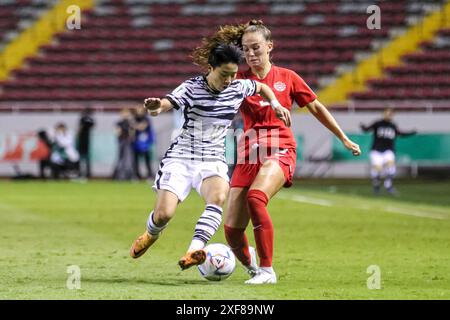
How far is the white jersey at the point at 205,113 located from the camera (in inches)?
382

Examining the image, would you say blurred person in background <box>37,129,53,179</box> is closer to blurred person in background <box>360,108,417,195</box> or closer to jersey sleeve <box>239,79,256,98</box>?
blurred person in background <box>360,108,417,195</box>

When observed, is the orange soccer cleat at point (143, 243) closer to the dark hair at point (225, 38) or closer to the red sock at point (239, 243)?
the red sock at point (239, 243)

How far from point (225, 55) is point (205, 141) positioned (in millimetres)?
758

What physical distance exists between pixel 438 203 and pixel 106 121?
1375cm

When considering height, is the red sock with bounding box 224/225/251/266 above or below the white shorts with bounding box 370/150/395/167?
above

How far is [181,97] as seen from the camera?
9.66 m

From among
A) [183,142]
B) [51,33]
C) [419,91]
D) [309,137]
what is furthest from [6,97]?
[183,142]

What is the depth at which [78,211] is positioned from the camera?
64.3 ft

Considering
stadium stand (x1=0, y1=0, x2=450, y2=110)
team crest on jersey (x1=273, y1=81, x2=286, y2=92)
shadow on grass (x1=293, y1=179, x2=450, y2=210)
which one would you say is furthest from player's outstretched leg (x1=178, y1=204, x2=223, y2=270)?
stadium stand (x1=0, y1=0, x2=450, y2=110)

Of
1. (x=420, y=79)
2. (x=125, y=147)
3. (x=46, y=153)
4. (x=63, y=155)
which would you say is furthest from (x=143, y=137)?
(x=420, y=79)

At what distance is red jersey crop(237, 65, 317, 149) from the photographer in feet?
32.9

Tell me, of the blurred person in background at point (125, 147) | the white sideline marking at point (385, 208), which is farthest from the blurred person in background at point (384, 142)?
the blurred person in background at point (125, 147)

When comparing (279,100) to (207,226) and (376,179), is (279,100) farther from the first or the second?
(376,179)

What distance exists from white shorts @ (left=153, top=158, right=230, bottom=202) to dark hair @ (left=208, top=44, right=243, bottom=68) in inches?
33.9
